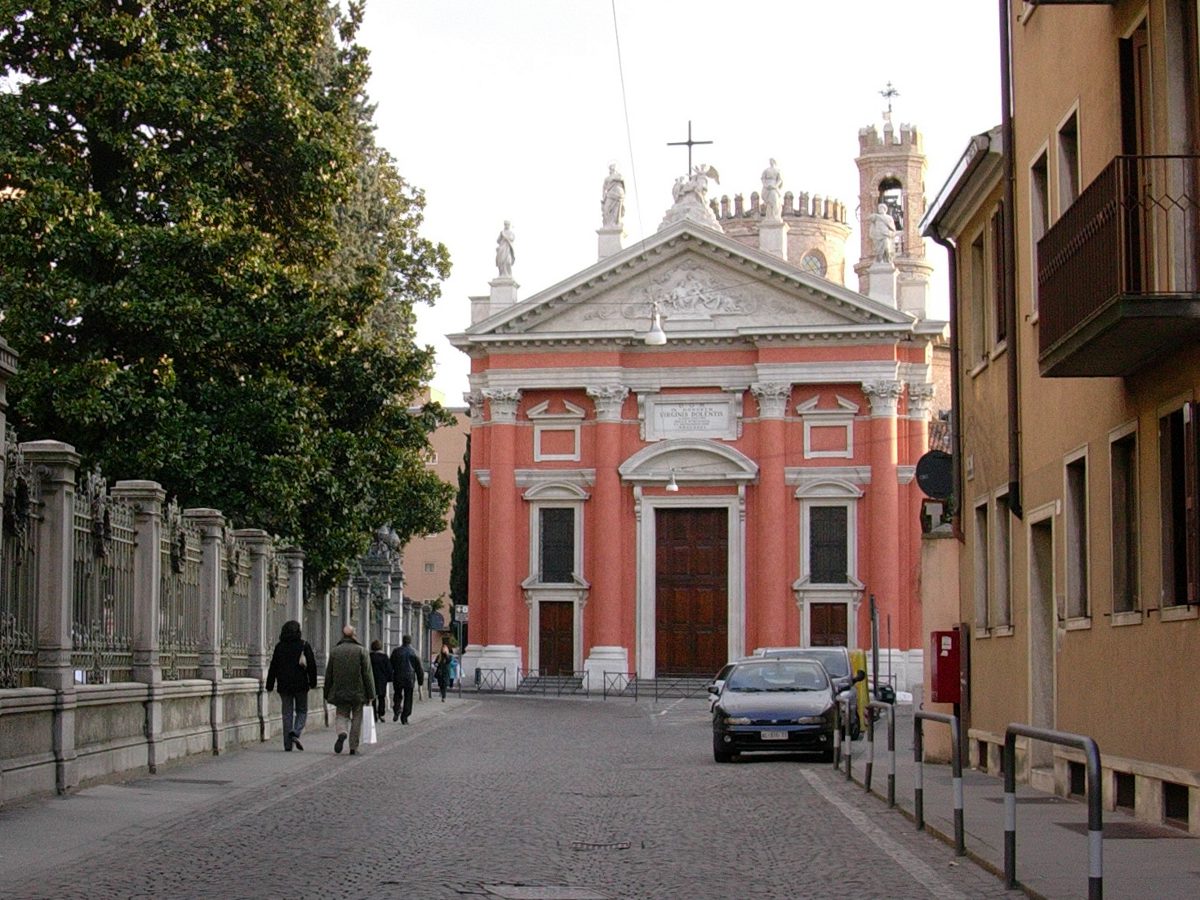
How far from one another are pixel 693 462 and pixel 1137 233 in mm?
46664

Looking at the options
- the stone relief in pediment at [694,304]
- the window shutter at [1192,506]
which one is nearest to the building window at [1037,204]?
the window shutter at [1192,506]

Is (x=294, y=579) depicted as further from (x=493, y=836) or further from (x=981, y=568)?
(x=493, y=836)

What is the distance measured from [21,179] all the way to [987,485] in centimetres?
1436

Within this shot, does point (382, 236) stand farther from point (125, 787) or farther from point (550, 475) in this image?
point (125, 787)

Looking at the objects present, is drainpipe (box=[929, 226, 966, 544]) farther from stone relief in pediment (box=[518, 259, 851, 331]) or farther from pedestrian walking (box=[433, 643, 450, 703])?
stone relief in pediment (box=[518, 259, 851, 331])

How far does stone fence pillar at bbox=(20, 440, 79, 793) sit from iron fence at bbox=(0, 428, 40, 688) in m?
0.13

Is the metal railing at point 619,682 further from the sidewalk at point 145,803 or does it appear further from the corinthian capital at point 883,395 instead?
the sidewalk at point 145,803

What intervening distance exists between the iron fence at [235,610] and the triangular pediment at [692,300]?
35.3 m

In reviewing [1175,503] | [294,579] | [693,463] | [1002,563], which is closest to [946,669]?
[1002,563]

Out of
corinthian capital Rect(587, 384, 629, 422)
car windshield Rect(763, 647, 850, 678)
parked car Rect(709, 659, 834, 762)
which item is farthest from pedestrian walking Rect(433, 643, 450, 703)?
parked car Rect(709, 659, 834, 762)

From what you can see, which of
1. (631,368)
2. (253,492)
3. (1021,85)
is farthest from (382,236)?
(1021,85)

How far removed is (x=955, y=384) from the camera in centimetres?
2383

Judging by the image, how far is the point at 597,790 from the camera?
18.5 metres

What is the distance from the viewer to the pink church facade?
194 ft
